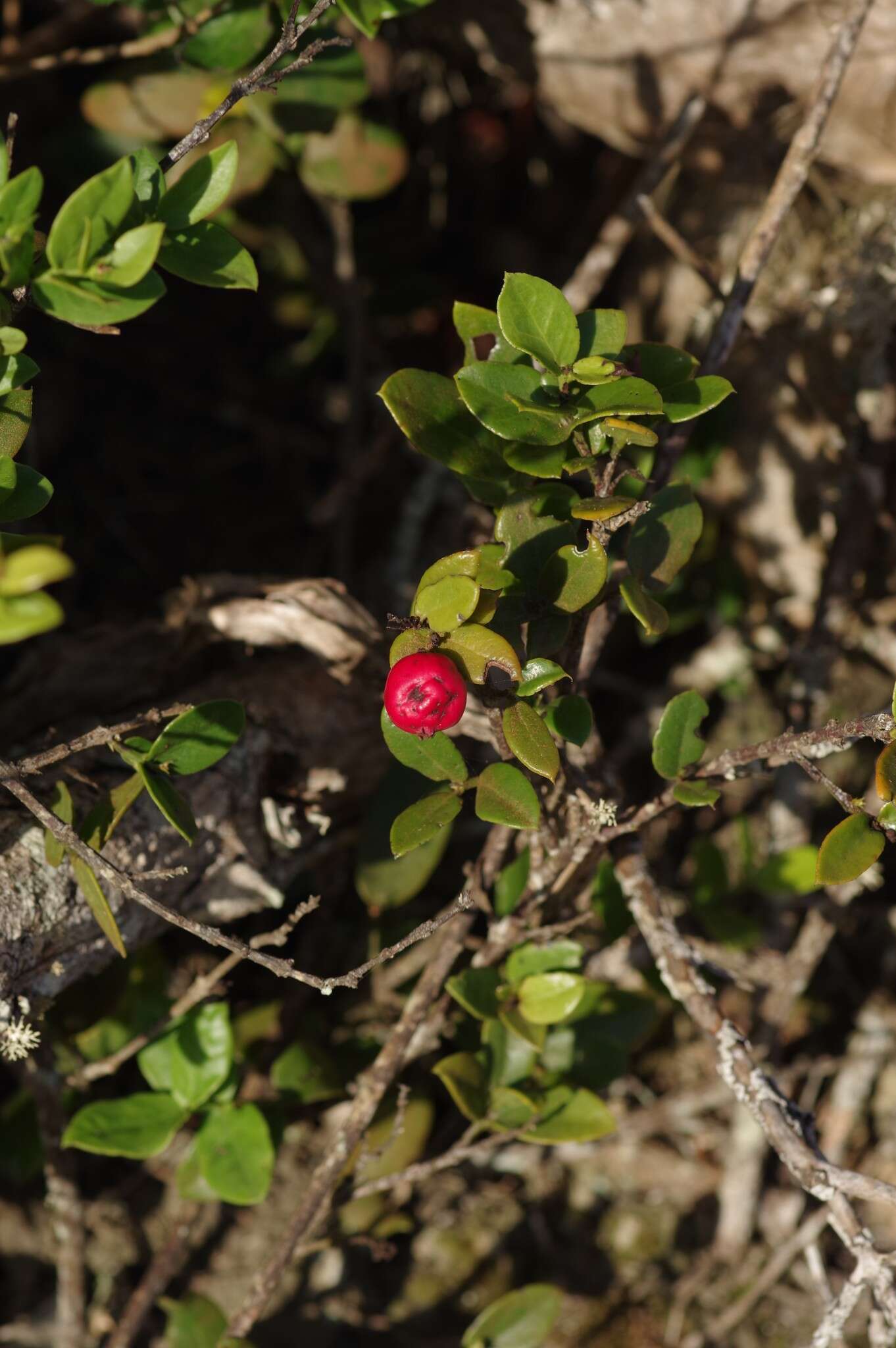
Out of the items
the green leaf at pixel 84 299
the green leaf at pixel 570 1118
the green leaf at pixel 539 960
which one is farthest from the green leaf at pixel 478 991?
the green leaf at pixel 84 299

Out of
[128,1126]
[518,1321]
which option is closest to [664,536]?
[128,1126]

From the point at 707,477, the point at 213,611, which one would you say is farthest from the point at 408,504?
the point at 213,611

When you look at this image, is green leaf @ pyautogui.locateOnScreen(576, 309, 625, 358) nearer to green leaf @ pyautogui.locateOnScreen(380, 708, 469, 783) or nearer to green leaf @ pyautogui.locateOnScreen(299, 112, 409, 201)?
green leaf @ pyautogui.locateOnScreen(380, 708, 469, 783)

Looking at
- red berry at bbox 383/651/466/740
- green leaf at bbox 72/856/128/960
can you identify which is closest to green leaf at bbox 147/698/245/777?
green leaf at bbox 72/856/128/960

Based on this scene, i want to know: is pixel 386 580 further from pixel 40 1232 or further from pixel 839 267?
pixel 40 1232

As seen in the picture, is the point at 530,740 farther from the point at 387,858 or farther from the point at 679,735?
the point at 387,858

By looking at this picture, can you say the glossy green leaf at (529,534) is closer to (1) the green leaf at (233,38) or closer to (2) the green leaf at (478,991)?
(2) the green leaf at (478,991)
